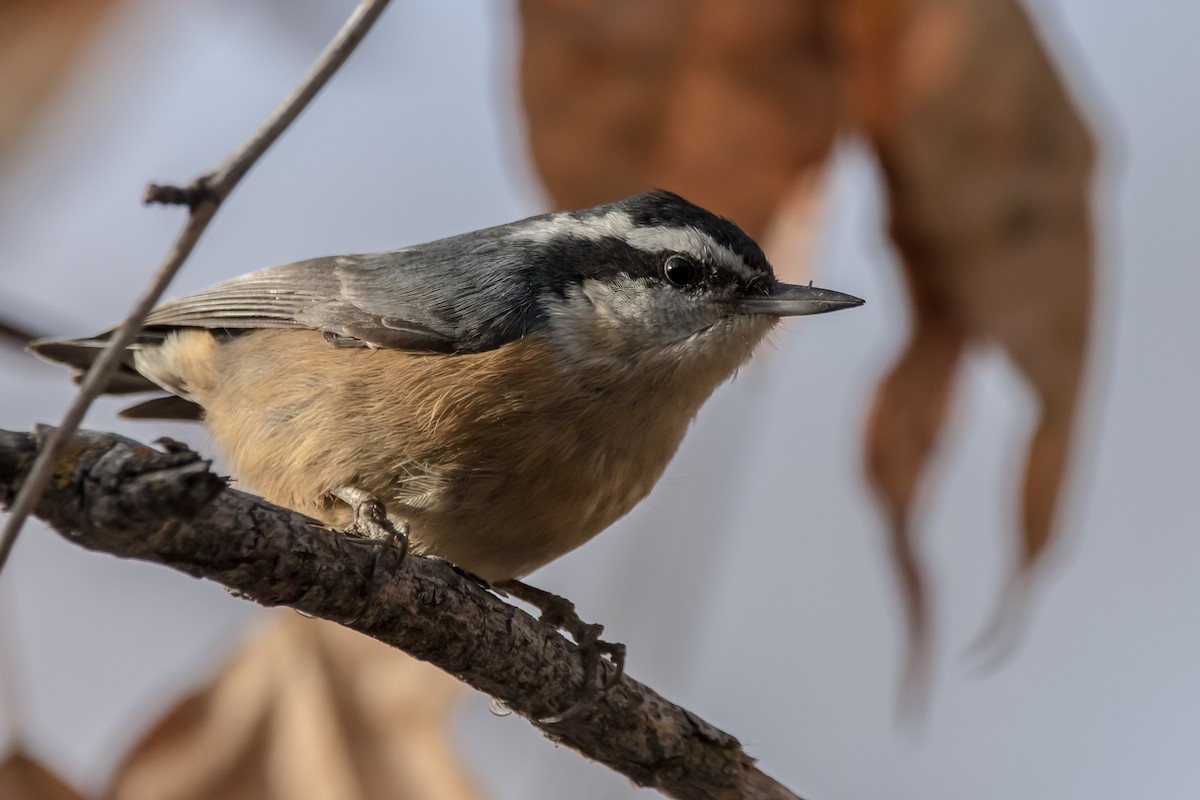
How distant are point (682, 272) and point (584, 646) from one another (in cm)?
83

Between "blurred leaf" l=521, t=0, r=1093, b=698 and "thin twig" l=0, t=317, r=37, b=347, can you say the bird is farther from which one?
"thin twig" l=0, t=317, r=37, b=347

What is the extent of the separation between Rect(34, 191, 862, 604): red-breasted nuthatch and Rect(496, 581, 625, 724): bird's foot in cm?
18

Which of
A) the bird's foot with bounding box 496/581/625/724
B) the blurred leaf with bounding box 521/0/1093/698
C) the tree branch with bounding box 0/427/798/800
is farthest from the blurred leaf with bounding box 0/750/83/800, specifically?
the blurred leaf with bounding box 521/0/1093/698

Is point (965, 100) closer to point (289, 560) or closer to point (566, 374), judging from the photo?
point (566, 374)

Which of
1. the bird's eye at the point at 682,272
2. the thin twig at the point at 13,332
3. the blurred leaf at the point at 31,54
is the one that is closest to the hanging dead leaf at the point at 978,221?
the bird's eye at the point at 682,272

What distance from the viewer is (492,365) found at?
7.52ft

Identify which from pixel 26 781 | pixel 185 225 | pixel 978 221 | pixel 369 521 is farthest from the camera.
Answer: pixel 369 521

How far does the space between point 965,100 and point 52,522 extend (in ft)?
5.27

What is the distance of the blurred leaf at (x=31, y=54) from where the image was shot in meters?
2.22

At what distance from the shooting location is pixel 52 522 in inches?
54.6

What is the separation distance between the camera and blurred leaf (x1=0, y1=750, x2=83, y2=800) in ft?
6.02

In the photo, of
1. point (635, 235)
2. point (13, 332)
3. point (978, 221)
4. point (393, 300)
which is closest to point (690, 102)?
point (635, 235)

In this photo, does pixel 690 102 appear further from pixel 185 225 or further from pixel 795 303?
pixel 185 225

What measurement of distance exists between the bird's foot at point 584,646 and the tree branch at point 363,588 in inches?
0.7
